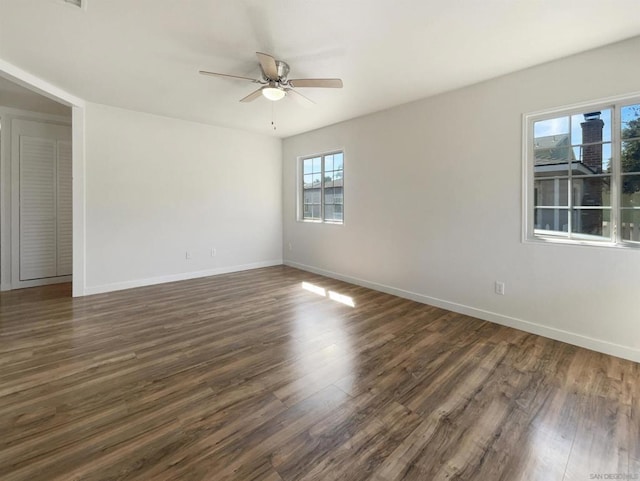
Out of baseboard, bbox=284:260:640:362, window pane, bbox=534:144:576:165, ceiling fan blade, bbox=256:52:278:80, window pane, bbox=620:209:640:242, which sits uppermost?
ceiling fan blade, bbox=256:52:278:80

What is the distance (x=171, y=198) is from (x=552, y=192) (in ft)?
17.1

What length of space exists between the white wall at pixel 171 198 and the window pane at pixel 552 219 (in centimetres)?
460

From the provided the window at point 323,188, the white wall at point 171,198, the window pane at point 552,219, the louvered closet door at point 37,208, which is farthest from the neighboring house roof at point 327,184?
the louvered closet door at point 37,208

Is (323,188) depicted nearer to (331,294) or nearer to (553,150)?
(331,294)

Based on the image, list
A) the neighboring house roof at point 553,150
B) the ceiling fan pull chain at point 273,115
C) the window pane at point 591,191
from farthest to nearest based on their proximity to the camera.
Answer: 1. the ceiling fan pull chain at point 273,115
2. the neighboring house roof at point 553,150
3. the window pane at point 591,191

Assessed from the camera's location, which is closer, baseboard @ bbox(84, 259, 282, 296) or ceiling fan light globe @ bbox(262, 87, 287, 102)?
ceiling fan light globe @ bbox(262, 87, 287, 102)

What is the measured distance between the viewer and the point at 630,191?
100 inches

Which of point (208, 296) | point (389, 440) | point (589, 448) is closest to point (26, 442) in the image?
point (389, 440)

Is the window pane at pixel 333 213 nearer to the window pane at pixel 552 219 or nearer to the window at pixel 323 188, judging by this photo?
the window at pixel 323 188

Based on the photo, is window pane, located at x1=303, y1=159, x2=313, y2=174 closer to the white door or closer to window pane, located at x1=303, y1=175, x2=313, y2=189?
window pane, located at x1=303, y1=175, x2=313, y2=189

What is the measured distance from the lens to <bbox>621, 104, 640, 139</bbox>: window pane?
2518mm

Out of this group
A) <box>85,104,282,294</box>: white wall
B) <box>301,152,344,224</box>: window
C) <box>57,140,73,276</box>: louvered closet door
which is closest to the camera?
<box>85,104,282,294</box>: white wall

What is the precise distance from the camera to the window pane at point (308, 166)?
582 cm

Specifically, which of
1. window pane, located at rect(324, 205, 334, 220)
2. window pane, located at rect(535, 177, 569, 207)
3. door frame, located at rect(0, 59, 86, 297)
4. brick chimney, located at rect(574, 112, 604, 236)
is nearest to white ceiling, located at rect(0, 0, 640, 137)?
door frame, located at rect(0, 59, 86, 297)
